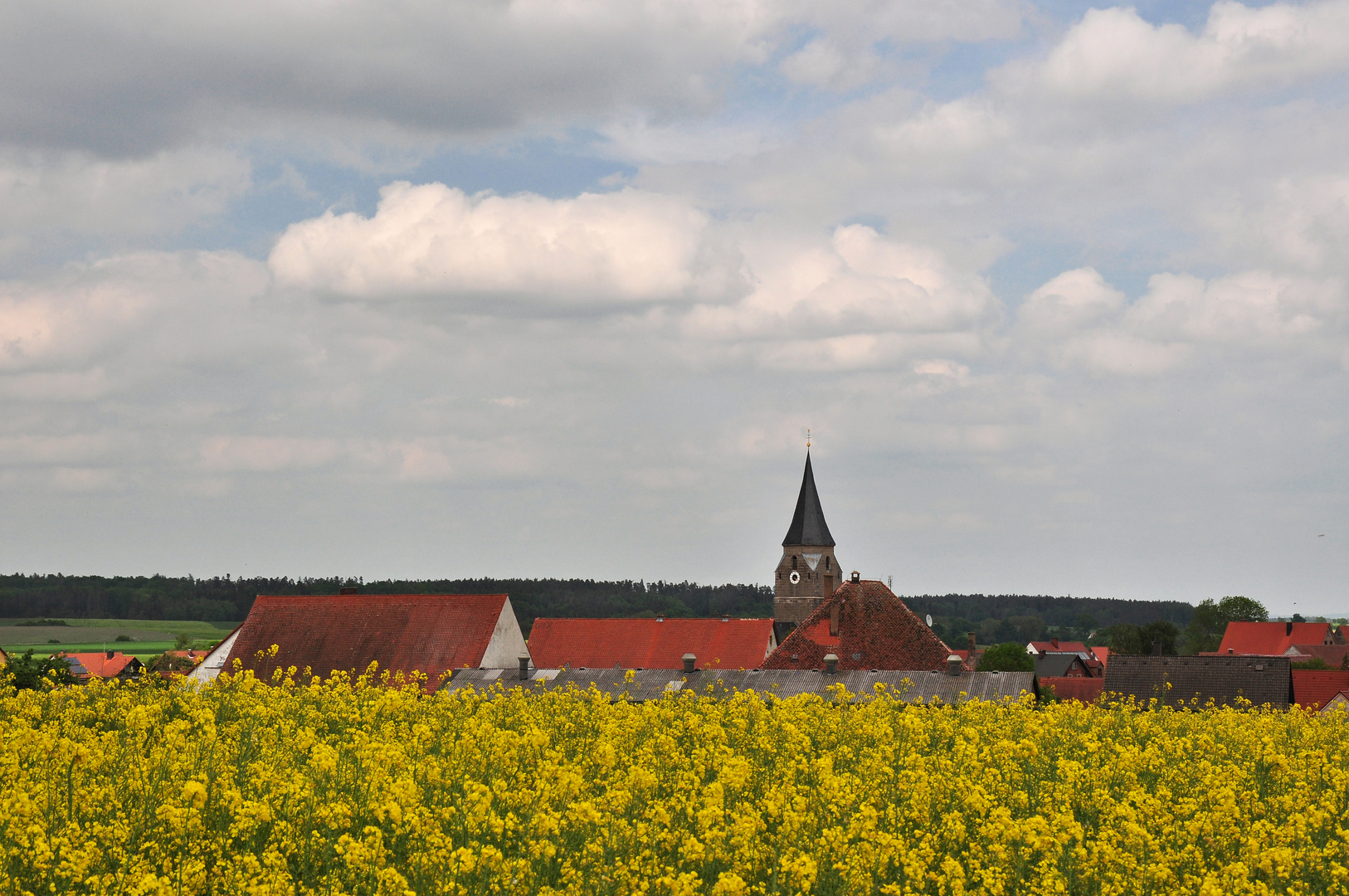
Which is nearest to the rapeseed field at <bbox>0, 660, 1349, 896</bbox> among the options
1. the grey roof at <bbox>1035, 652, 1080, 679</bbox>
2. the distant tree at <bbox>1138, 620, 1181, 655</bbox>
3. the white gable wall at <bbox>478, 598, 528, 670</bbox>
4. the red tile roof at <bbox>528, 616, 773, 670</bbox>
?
the white gable wall at <bbox>478, 598, 528, 670</bbox>

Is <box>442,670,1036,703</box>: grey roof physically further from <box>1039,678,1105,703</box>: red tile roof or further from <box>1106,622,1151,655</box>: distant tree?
<box>1106,622,1151,655</box>: distant tree

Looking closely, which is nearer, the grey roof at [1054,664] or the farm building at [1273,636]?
the grey roof at [1054,664]

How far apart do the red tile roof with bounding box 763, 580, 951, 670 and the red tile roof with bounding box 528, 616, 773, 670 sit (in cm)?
1159

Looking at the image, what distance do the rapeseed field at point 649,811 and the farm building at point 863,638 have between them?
94.5 ft

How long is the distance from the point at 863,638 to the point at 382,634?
1689 cm

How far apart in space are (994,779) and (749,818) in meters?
4.20

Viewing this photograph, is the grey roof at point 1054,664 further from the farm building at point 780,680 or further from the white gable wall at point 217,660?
the white gable wall at point 217,660

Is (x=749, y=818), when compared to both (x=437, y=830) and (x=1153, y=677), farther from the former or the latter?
(x=1153, y=677)

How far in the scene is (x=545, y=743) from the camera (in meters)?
13.1

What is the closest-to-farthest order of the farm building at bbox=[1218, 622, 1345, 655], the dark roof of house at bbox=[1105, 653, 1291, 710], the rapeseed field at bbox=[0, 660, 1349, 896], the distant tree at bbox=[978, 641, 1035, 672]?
the rapeseed field at bbox=[0, 660, 1349, 896] < the dark roof of house at bbox=[1105, 653, 1291, 710] < the distant tree at bbox=[978, 641, 1035, 672] < the farm building at bbox=[1218, 622, 1345, 655]

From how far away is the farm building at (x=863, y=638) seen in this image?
4528 centimetres

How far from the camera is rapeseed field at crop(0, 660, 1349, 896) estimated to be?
9.29 m

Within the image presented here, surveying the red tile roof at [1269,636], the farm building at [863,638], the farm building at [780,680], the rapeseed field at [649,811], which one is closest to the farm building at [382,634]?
the farm building at [780,680]

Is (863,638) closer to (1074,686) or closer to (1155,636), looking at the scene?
(1074,686)
